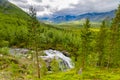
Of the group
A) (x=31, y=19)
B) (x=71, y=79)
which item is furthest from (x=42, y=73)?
(x=31, y=19)

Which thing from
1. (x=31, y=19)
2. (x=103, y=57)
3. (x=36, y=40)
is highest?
(x=31, y=19)

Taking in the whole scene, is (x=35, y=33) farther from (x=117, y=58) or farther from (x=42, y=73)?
(x=117, y=58)

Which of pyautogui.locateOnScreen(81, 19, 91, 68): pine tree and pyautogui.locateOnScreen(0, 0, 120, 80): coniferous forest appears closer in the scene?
pyautogui.locateOnScreen(0, 0, 120, 80): coniferous forest

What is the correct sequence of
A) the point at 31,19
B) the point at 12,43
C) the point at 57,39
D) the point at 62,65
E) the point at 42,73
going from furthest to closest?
the point at 57,39
the point at 12,43
the point at 62,65
the point at 42,73
the point at 31,19

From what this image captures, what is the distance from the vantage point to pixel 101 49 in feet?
251

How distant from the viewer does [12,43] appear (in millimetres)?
165500

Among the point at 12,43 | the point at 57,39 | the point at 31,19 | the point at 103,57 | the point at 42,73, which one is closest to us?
the point at 31,19

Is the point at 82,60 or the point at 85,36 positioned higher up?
the point at 85,36

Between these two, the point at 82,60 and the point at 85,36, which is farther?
the point at 82,60

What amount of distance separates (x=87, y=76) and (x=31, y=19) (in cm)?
2267

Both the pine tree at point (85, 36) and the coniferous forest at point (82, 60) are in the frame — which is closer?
the coniferous forest at point (82, 60)

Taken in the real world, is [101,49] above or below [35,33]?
below

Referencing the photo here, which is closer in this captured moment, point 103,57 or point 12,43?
point 103,57

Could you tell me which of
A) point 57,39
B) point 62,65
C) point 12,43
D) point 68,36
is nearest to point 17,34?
point 12,43
